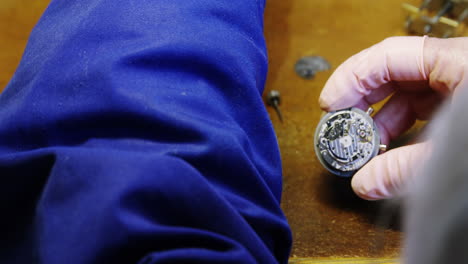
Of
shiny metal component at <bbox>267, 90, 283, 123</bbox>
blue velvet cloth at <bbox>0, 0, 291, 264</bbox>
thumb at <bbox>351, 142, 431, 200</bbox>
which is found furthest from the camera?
shiny metal component at <bbox>267, 90, 283, 123</bbox>

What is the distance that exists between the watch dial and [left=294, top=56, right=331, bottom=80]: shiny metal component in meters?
0.16

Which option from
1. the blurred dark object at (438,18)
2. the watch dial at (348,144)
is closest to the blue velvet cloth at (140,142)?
the watch dial at (348,144)

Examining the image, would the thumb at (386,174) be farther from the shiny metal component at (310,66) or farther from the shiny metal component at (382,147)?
the shiny metal component at (310,66)

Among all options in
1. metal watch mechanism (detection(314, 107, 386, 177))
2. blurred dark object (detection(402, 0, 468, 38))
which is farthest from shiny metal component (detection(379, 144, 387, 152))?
blurred dark object (detection(402, 0, 468, 38))

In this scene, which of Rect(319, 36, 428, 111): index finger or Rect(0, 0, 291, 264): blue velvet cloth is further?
Rect(319, 36, 428, 111): index finger

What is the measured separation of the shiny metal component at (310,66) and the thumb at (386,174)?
22 centimetres

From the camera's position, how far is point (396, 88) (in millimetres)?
601

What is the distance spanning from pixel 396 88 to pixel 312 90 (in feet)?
0.44

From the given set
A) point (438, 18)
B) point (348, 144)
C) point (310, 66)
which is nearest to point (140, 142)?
point (348, 144)

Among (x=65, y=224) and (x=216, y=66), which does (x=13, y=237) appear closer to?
(x=65, y=224)

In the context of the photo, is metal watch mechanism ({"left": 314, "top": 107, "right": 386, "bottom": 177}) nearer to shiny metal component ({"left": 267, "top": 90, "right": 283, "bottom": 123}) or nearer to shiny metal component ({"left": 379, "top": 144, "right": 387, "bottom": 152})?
shiny metal component ({"left": 379, "top": 144, "right": 387, "bottom": 152})

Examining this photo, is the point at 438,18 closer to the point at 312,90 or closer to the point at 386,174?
the point at 312,90

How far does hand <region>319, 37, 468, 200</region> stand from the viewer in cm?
49

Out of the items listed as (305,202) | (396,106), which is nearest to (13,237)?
(305,202)
